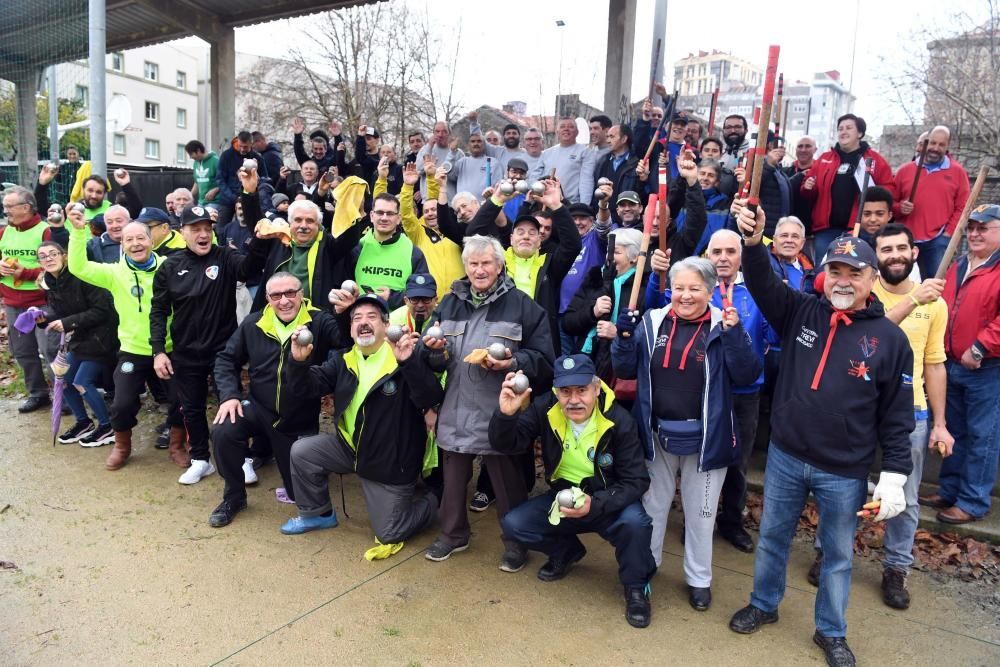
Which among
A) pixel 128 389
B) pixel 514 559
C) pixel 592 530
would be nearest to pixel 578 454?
pixel 592 530

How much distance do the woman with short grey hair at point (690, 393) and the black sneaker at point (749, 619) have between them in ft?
0.70

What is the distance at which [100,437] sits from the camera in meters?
6.39

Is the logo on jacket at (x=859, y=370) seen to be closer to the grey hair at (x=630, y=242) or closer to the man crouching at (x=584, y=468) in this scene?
the man crouching at (x=584, y=468)

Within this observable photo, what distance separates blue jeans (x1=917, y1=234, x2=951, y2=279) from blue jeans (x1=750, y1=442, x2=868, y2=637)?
3890 mm

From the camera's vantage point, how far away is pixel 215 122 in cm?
1298

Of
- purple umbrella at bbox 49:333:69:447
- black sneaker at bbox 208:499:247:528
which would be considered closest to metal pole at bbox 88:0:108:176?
purple umbrella at bbox 49:333:69:447

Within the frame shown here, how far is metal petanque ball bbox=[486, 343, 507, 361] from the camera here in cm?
399

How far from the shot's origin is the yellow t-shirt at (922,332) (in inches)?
153

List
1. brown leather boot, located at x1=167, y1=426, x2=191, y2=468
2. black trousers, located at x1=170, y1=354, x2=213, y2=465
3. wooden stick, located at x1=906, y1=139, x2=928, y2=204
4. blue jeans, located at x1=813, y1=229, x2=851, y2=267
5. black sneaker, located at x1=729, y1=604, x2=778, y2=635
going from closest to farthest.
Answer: black sneaker, located at x1=729, y1=604, x2=778, y2=635, black trousers, located at x1=170, y1=354, x2=213, y2=465, brown leather boot, located at x1=167, y1=426, x2=191, y2=468, wooden stick, located at x1=906, y1=139, x2=928, y2=204, blue jeans, located at x1=813, y1=229, x2=851, y2=267

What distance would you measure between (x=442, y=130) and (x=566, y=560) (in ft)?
19.7

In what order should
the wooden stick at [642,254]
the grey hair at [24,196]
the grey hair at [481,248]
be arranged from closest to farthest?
1. the wooden stick at [642,254]
2. the grey hair at [481,248]
3. the grey hair at [24,196]

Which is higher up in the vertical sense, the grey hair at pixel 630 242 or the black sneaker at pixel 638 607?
the grey hair at pixel 630 242

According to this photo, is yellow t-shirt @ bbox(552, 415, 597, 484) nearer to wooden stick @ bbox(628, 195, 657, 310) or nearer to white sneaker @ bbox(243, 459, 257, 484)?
wooden stick @ bbox(628, 195, 657, 310)

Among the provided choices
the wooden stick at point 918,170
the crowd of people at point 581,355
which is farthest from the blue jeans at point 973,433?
the wooden stick at point 918,170
